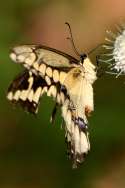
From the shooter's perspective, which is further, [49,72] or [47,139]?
[47,139]

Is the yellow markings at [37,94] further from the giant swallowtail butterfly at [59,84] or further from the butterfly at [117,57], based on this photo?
the butterfly at [117,57]

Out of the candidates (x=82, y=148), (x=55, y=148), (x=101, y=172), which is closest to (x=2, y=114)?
(x=55, y=148)

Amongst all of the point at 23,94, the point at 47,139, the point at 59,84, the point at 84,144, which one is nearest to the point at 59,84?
the point at 59,84

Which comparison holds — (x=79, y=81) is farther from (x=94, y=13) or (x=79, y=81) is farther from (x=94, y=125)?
(x=94, y=13)

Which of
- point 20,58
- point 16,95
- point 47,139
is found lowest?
point 47,139

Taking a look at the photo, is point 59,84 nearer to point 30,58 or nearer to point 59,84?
point 59,84

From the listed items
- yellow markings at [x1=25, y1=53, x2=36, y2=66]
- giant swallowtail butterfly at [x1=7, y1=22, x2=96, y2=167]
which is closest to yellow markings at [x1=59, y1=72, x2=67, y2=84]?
giant swallowtail butterfly at [x1=7, y1=22, x2=96, y2=167]

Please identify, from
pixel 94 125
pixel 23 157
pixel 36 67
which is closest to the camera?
pixel 36 67

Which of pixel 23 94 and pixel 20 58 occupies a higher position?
pixel 20 58
